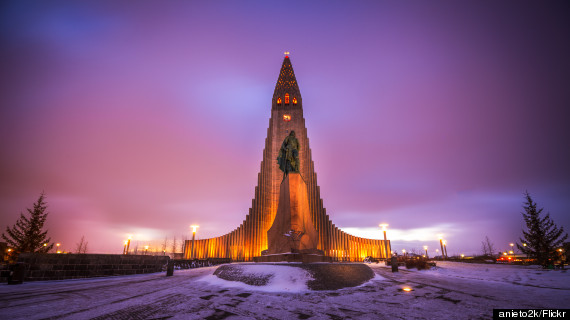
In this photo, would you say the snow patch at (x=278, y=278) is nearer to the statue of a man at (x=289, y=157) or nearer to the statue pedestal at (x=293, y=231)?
the statue pedestal at (x=293, y=231)

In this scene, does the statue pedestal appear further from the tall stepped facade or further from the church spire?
the church spire

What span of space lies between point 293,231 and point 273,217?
73.8 feet

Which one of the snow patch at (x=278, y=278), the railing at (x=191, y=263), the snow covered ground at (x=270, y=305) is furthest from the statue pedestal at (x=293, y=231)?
the railing at (x=191, y=263)

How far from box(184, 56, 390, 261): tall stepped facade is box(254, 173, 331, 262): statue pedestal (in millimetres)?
A: 21027

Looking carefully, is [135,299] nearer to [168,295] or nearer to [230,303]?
[168,295]

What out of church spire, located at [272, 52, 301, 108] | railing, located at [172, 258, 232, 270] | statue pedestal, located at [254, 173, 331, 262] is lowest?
railing, located at [172, 258, 232, 270]

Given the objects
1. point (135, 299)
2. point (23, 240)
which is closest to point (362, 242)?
point (135, 299)

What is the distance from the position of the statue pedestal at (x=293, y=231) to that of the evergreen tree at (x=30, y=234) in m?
24.5

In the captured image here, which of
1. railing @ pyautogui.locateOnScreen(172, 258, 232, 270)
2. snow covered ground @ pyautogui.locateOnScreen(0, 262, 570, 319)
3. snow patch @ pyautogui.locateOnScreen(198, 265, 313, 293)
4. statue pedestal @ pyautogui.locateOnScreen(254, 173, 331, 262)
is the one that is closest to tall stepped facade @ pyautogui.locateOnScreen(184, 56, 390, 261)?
railing @ pyautogui.locateOnScreen(172, 258, 232, 270)

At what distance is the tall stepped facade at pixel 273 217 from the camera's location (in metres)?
32.8

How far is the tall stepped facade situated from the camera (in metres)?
32.8

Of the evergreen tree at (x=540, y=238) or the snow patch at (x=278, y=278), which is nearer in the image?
the snow patch at (x=278, y=278)

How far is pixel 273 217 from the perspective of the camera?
33.2 metres

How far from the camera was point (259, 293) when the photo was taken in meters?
5.80
